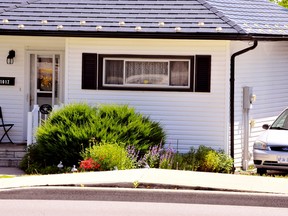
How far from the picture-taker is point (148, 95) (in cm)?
1922

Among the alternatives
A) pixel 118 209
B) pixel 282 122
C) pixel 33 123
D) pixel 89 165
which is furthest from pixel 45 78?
pixel 118 209

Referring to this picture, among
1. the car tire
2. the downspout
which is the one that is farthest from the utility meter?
the car tire

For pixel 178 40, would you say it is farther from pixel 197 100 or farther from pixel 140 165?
pixel 140 165

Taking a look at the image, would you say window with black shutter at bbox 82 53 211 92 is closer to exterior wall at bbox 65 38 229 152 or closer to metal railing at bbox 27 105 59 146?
exterior wall at bbox 65 38 229 152

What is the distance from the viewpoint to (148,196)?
12.9 m

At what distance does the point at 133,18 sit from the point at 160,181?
6.77 meters

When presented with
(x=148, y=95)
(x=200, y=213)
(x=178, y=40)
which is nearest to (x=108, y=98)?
(x=148, y=95)

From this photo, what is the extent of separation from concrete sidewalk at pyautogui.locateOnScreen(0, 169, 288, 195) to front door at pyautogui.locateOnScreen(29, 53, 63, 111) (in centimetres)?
617

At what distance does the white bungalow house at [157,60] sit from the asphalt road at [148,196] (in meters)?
6.17

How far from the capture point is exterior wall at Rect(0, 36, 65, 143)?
2050 cm

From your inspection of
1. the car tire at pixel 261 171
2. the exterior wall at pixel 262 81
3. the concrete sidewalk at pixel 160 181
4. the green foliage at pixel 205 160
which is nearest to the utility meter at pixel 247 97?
the exterior wall at pixel 262 81

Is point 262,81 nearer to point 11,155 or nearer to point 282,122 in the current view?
point 282,122

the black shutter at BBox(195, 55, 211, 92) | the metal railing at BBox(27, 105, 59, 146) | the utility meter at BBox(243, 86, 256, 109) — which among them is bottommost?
the metal railing at BBox(27, 105, 59, 146)

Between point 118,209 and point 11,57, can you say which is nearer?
point 118,209
